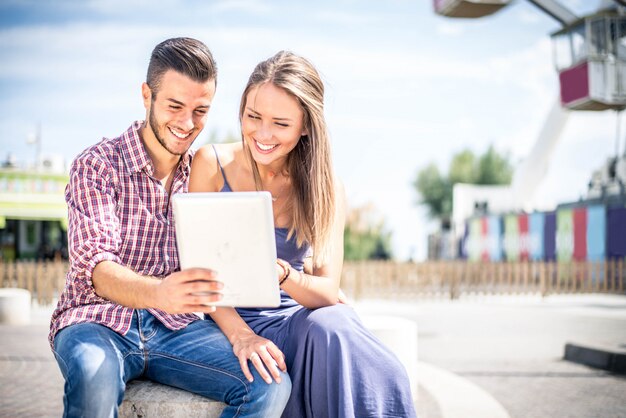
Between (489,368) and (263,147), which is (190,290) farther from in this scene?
(489,368)

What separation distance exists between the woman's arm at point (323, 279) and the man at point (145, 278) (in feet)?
1.09

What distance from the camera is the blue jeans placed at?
2121 millimetres

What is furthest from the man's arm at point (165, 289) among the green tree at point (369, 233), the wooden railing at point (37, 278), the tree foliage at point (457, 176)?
the tree foliage at point (457, 176)

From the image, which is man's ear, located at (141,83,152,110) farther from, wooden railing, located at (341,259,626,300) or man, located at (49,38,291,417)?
wooden railing, located at (341,259,626,300)

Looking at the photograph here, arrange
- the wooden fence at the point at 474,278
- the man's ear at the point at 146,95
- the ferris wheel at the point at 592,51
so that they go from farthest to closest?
the ferris wheel at the point at 592,51, the wooden fence at the point at 474,278, the man's ear at the point at 146,95

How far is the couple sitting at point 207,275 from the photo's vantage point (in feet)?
7.41

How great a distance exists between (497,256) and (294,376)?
95.2 feet

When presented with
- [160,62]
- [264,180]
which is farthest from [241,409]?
[160,62]

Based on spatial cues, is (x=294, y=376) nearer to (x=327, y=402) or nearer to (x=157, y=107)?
(x=327, y=402)

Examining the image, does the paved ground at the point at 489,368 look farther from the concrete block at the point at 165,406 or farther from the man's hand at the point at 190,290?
the man's hand at the point at 190,290

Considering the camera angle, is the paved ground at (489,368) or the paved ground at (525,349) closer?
the paved ground at (489,368)

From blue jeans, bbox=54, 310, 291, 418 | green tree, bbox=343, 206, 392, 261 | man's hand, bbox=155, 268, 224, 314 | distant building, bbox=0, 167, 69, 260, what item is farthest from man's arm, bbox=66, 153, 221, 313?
green tree, bbox=343, 206, 392, 261

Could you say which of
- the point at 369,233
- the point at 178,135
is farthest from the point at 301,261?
the point at 369,233

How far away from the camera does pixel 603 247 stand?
22094 mm
